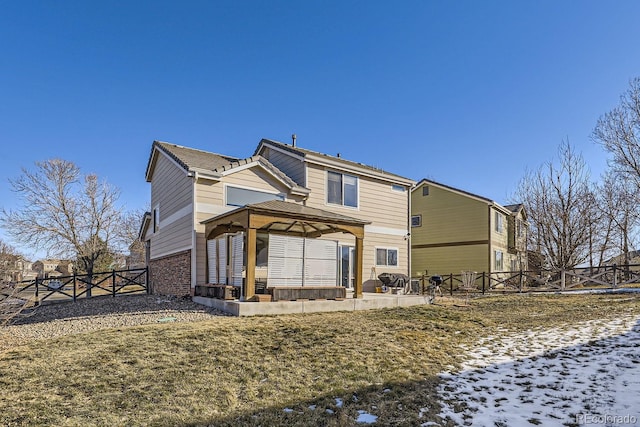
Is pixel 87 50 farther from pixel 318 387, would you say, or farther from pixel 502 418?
pixel 502 418

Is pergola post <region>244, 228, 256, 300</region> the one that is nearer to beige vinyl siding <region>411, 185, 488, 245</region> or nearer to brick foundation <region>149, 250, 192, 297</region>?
brick foundation <region>149, 250, 192, 297</region>

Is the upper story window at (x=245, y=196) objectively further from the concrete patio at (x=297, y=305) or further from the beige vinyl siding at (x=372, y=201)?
the concrete patio at (x=297, y=305)

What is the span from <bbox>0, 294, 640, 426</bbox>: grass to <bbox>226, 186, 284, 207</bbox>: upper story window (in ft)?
16.1

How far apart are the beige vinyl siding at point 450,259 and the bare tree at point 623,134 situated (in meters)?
9.68

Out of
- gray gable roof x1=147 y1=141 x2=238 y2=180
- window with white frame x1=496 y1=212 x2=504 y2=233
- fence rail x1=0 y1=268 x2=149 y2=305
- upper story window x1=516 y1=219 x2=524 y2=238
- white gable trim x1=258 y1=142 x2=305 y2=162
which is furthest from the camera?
upper story window x1=516 y1=219 x2=524 y2=238

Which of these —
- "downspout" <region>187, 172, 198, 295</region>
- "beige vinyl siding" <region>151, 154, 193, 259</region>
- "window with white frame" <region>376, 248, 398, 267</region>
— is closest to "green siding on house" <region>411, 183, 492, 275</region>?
"window with white frame" <region>376, 248, 398, 267</region>

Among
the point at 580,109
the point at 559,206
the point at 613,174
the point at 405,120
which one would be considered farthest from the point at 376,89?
the point at 613,174

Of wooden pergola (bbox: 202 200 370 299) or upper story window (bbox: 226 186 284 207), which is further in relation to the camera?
upper story window (bbox: 226 186 284 207)

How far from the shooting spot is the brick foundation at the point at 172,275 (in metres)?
11.9

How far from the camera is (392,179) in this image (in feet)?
54.9

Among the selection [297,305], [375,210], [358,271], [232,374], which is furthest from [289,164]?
[232,374]

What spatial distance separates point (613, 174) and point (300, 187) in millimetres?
22042

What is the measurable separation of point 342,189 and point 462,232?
1103cm

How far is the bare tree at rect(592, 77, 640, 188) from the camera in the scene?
20.3m
